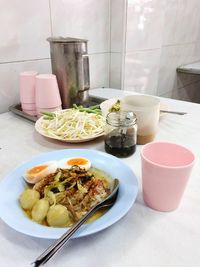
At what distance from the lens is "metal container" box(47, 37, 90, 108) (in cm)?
86

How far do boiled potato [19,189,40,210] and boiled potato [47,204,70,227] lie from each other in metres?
0.04

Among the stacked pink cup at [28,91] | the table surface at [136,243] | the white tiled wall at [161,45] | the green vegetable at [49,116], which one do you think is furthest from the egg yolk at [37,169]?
the white tiled wall at [161,45]

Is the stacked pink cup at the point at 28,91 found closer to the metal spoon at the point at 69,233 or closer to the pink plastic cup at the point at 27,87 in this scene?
the pink plastic cup at the point at 27,87

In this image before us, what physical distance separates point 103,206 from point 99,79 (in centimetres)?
113

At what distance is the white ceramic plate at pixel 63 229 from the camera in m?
0.35

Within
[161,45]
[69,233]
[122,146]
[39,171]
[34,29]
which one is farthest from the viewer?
[161,45]

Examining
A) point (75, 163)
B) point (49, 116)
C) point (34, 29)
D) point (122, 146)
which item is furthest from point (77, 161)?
point (34, 29)

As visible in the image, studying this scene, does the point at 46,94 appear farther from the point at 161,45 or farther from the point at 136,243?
the point at 161,45

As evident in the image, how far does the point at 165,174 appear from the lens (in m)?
0.39

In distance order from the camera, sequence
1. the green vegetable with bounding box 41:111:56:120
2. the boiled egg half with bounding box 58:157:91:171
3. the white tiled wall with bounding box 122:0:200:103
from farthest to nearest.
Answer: the white tiled wall with bounding box 122:0:200:103 → the green vegetable with bounding box 41:111:56:120 → the boiled egg half with bounding box 58:157:91:171

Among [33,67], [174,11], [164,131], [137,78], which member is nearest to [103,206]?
[164,131]

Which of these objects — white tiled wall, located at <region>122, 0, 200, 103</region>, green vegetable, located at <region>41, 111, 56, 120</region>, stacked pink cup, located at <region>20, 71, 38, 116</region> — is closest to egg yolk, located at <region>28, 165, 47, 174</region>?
green vegetable, located at <region>41, 111, 56, 120</region>

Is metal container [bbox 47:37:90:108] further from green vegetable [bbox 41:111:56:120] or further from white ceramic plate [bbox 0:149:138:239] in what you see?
white ceramic plate [bbox 0:149:138:239]

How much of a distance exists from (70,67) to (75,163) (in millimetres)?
492
